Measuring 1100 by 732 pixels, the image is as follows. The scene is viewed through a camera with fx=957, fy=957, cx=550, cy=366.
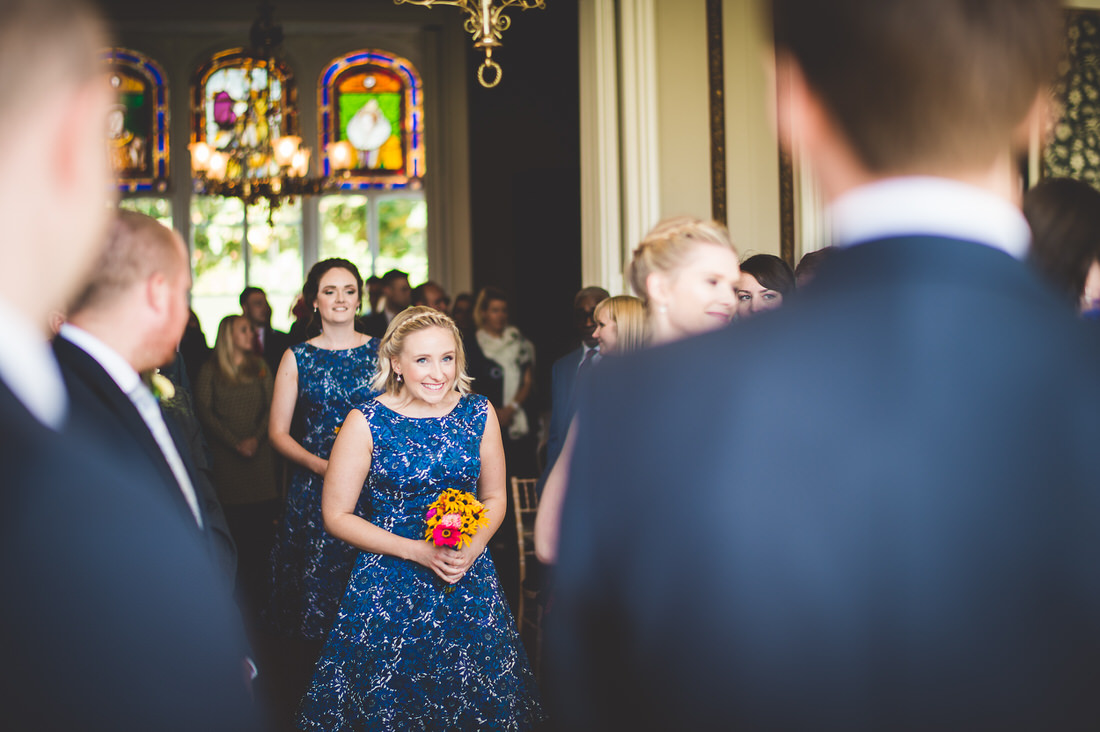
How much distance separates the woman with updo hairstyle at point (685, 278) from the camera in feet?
6.40

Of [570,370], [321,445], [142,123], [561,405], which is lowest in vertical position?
[321,445]

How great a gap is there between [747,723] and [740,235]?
4.74m

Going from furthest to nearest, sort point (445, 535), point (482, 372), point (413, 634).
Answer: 1. point (482, 372)
2. point (413, 634)
3. point (445, 535)

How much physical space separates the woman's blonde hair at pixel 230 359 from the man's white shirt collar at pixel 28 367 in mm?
5108

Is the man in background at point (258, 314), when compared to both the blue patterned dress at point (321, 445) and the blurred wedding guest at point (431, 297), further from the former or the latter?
the blue patterned dress at point (321, 445)

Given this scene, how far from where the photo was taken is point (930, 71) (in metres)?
0.70

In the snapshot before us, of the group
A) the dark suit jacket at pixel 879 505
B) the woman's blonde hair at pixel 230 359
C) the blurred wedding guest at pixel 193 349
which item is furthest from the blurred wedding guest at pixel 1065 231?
the blurred wedding guest at pixel 193 349

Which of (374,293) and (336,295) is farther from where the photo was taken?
(374,293)

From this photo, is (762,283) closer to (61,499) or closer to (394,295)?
(61,499)

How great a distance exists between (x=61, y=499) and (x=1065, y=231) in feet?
6.55

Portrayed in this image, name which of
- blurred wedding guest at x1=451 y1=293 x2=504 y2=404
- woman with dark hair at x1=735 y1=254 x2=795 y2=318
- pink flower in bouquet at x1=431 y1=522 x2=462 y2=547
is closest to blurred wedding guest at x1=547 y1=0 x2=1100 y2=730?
pink flower in bouquet at x1=431 y1=522 x2=462 y2=547

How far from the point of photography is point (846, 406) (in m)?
0.67

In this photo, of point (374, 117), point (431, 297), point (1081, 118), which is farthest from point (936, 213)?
point (374, 117)

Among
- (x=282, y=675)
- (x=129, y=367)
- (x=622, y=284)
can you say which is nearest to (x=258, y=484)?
(x=282, y=675)
